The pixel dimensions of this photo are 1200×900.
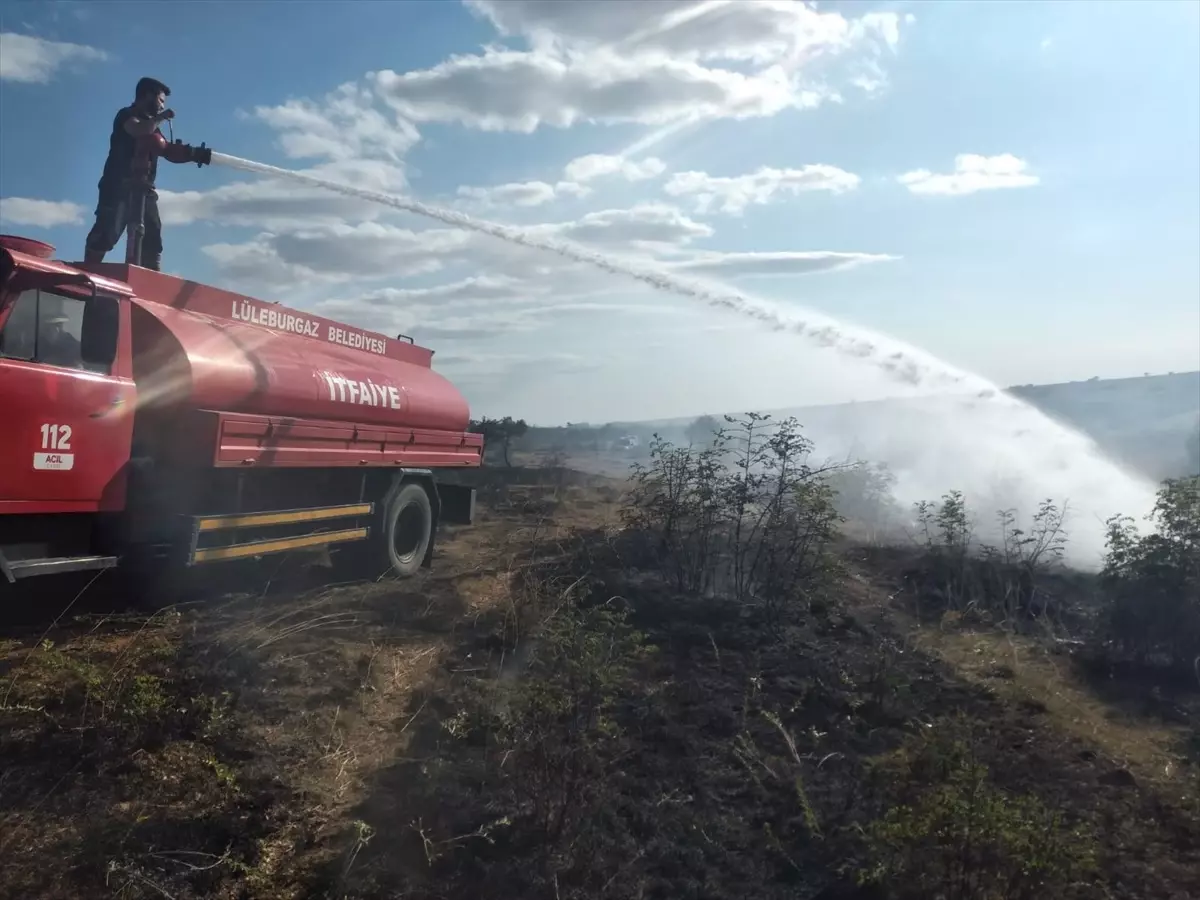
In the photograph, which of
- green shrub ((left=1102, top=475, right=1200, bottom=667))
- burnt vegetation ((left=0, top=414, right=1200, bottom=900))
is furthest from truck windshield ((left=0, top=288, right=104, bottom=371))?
green shrub ((left=1102, top=475, right=1200, bottom=667))

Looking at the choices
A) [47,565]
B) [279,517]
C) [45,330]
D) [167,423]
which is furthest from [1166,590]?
[45,330]

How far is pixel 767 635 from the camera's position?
7285mm

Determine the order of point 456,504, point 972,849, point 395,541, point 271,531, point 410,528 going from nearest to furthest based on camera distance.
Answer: point 972,849, point 271,531, point 395,541, point 410,528, point 456,504

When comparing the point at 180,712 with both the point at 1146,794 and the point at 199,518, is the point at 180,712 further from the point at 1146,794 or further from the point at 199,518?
the point at 1146,794

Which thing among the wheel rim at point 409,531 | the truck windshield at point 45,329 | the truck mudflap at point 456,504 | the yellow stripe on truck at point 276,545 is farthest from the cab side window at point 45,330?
the truck mudflap at point 456,504

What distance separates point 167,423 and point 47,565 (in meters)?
1.48

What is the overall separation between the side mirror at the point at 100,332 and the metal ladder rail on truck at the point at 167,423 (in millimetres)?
11

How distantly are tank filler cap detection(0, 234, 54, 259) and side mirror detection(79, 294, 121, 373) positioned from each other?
507mm

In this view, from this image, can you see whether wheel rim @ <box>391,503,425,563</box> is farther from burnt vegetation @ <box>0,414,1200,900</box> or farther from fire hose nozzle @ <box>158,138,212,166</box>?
fire hose nozzle @ <box>158,138,212,166</box>

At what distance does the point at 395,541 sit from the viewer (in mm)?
10742

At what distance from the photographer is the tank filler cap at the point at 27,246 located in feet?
21.2

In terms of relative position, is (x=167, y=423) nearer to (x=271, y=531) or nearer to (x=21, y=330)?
(x=21, y=330)

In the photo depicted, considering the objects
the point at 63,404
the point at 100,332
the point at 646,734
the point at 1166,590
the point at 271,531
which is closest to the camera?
the point at 646,734

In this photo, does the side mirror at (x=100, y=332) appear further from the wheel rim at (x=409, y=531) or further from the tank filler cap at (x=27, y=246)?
the wheel rim at (x=409, y=531)
